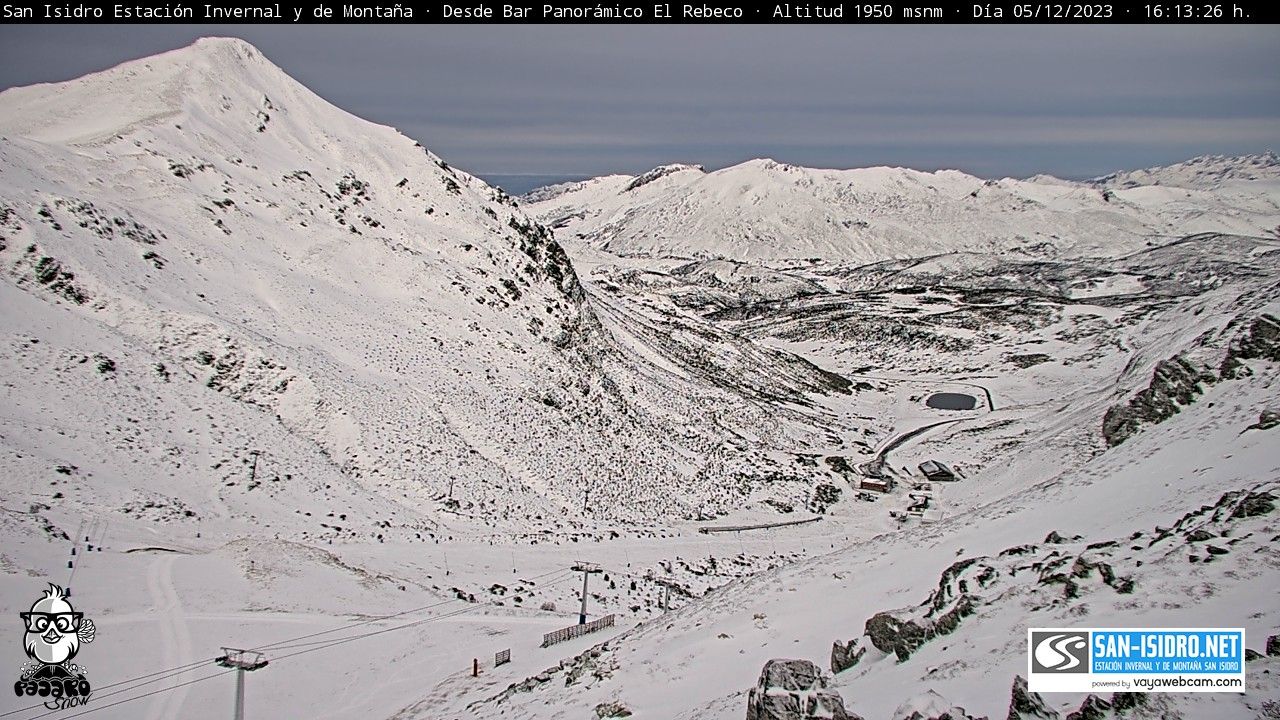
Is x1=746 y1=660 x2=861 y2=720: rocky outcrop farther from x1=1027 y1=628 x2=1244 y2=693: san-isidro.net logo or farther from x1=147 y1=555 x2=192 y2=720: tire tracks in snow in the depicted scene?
x1=147 y1=555 x2=192 y2=720: tire tracks in snow

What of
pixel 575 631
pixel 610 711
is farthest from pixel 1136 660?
pixel 575 631

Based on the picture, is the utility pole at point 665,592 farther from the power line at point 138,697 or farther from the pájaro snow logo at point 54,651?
the pájaro snow logo at point 54,651

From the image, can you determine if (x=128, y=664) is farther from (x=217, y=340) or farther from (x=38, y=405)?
(x=217, y=340)

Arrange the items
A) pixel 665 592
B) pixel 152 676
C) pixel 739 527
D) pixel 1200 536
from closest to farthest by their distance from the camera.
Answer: pixel 1200 536 < pixel 152 676 < pixel 665 592 < pixel 739 527

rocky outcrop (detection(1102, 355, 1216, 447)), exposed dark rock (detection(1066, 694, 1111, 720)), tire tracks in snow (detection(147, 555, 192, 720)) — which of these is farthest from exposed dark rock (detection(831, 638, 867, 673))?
rocky outcrop (detection(1102, 355, 1216, 447))

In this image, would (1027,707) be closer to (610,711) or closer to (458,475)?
(610,711)
